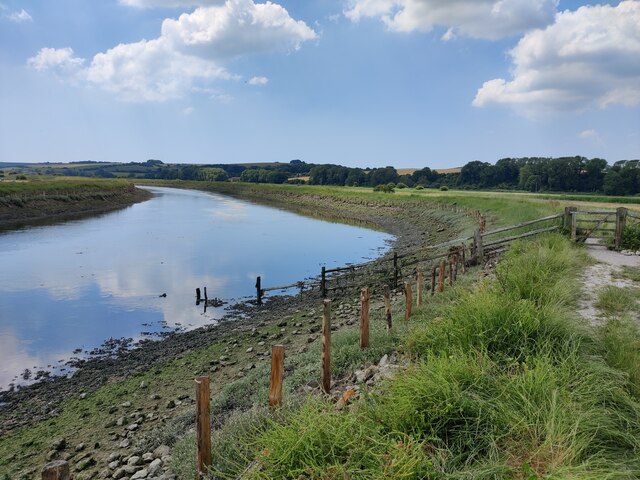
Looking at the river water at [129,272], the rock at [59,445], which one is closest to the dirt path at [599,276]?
the rock at [59,445]

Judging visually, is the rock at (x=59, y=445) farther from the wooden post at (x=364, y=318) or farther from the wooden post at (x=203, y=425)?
the wooden post at (x=364, y=318)

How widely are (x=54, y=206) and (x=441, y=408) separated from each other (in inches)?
2771

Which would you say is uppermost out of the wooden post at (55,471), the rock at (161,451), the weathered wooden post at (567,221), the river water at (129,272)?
the weathered wooden post at (567,221)

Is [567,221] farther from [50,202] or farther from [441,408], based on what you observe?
[50,202]

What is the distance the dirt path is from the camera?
32.4 feet

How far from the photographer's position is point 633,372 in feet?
20.5

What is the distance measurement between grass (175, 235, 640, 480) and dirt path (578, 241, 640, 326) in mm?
2665

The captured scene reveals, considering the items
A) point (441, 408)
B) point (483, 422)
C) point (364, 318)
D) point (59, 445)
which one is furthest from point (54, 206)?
point (483, 422)

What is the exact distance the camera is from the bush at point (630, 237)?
17.8m

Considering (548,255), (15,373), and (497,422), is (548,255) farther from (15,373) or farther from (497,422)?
(15,373)

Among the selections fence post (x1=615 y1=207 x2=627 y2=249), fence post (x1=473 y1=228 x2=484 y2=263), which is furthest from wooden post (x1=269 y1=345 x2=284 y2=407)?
fence post (x1=615 y1=207 x2=627 y2=249)

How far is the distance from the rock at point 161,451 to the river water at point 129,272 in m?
8.16

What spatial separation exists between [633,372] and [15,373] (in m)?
16.9

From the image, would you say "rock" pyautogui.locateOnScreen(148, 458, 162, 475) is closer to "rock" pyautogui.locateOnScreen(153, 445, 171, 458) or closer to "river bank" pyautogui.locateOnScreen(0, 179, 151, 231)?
"rock" pyautogui.locateOnScreen(153, 445, 171, 458)
